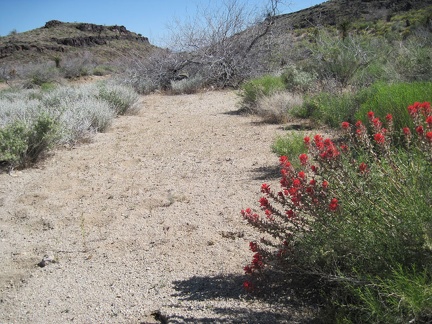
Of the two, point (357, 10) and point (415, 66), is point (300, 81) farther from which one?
point (357, 10)

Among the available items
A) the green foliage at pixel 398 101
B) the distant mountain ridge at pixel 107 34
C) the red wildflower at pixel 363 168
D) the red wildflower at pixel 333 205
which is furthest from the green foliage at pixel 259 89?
the distant mountain ridge at pixel 107 34

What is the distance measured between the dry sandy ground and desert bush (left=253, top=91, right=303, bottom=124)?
3.45 feet

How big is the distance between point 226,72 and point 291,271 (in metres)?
14.5

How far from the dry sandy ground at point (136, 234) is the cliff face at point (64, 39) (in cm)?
3856

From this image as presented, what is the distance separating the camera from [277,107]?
9.34 metres

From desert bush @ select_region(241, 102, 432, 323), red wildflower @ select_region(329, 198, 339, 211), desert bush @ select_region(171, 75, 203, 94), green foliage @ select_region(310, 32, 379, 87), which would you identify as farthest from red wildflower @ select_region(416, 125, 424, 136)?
desert bush @ select_region(171, 75, 203, 94)

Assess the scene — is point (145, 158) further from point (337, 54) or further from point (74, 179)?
point (337, 54)

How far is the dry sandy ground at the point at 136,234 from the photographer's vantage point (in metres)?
3.09

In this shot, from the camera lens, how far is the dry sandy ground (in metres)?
3.09

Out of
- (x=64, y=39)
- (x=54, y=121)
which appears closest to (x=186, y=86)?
(x=54, y=121)

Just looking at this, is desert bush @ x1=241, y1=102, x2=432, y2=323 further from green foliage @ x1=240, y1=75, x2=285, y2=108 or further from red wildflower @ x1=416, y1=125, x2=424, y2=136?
green foliage @ x1=240, y1=75, x2=285, y2=108

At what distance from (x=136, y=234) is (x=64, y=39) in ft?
152

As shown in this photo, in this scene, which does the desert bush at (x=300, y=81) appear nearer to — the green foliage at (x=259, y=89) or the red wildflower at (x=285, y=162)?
the green foliage at (x=259, y=89)

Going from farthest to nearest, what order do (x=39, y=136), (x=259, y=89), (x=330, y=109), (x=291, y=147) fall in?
(x=259, y=89)
(x=330, y=109)
(x=39, y=136)
(x=291, y=147)
